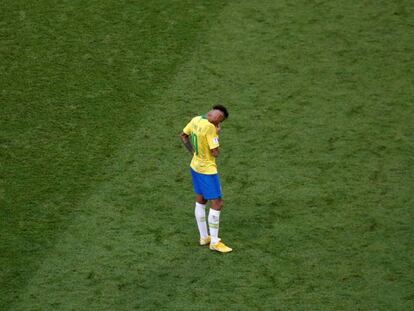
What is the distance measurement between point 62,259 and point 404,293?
3.43 meters

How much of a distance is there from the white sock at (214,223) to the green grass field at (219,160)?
0.66 ft

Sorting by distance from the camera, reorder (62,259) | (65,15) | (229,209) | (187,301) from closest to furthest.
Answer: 1. (187,301)
2. (62,259)
3. (229,209)
4. (65,15)

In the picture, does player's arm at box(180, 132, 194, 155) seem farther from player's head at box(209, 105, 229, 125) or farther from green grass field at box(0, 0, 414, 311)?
green grass field at box(0, 0, 414, 311)

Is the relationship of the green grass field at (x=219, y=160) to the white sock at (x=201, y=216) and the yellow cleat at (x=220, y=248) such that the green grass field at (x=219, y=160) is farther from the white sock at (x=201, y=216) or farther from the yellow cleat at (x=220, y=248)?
the white sock at (x=201, y=216)

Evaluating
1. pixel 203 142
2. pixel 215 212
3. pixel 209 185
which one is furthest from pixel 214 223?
pixel 203 142

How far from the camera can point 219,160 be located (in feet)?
34.7

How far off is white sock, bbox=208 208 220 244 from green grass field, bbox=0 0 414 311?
20 centimetres

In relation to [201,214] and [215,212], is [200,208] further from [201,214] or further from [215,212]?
[215,212]

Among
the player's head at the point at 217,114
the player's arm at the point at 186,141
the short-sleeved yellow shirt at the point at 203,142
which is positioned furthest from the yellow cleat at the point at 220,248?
the player's head at the point at 217,114

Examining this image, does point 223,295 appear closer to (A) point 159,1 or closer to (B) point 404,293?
(B) point 404,293

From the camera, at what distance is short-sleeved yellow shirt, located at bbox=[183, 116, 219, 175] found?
8.62m

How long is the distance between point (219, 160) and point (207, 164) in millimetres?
1834

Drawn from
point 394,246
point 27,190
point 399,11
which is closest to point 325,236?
point 394,246

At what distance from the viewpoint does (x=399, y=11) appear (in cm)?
1305
